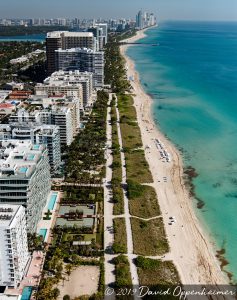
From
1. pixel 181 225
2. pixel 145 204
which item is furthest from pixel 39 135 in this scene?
pixel 181 225

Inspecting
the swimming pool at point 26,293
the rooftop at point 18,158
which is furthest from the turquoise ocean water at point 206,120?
the rooftop at point 18,158

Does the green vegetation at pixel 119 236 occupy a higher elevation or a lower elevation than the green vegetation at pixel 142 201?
lower

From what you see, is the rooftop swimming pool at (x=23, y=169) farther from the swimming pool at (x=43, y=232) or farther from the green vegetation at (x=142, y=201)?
the green vegetation at (x=142, y=201)

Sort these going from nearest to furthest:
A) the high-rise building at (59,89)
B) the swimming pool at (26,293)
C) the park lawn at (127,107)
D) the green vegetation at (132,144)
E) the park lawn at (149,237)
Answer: the swimming pool at (26,293) < the park lawn at (149,237) < the green vegetation at (132,144) < the high-rise building at (59,89) < the park lawn at (127,107)

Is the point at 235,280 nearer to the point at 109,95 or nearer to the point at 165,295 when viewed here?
the point at 165,295

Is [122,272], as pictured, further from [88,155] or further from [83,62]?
[83,62]

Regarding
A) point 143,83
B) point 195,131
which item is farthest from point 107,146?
point 143,83

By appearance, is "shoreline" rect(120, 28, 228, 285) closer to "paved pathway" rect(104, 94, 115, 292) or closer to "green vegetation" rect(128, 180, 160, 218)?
"green vegetation" rect(128, 180, 160, 218)
